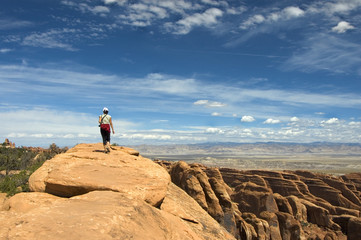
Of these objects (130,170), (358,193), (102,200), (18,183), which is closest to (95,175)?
(130,170)

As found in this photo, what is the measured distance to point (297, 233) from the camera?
113 feet

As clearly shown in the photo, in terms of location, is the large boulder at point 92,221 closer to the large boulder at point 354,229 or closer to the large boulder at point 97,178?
the large boulder at point 97,178

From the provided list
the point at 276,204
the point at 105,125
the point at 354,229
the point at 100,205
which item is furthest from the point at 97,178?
the point at 354,229

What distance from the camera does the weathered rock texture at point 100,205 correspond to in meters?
6.48

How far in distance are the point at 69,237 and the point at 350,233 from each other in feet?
146

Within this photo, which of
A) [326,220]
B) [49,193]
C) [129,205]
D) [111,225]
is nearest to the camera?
[111,225]

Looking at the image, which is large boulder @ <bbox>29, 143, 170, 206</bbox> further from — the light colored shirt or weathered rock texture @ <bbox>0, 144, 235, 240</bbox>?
the light colored shirt

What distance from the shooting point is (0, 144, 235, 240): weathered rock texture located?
648cm

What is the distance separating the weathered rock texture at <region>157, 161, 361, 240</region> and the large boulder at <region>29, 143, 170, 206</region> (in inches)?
562

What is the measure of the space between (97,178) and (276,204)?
130 feet

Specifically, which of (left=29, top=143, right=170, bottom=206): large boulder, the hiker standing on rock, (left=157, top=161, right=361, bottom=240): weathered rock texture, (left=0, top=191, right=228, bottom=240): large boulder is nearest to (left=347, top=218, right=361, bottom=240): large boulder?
(left=157, top=161, right=361, bottom=240): weathered rock texture

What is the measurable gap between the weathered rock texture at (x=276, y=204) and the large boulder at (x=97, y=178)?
46.8 feet

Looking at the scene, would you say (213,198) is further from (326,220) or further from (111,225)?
(326,220)

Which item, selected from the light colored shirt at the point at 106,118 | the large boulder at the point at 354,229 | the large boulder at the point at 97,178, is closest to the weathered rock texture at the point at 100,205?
the large boulder at the point at 97,178
